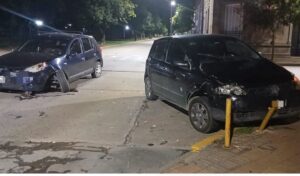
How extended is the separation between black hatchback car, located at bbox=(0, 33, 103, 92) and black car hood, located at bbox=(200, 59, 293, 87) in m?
4.80

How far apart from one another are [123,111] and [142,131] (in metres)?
1.69

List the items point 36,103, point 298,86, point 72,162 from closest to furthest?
1. point 72,162
2. point 298,86
3. point 36,103

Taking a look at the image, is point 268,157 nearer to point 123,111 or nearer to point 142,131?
point 142,131

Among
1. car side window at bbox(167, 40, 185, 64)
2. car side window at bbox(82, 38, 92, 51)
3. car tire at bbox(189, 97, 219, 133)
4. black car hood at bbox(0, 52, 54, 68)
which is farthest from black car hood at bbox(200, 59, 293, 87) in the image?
car side window at bbox(82, 38, 92, 51)

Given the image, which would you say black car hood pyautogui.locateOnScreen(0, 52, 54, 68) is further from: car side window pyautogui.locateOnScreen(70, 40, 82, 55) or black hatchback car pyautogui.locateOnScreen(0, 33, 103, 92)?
car side window pyautogui.locateOnScreen(70, 40, 82, 55)

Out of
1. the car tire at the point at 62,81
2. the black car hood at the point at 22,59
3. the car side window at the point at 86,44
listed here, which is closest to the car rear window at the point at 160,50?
the car tire at the point at 62,81

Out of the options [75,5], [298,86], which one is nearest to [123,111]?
[298,86]

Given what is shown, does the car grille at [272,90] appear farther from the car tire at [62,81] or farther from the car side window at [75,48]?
the car side window at [75,48]

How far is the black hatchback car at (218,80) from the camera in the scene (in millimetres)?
6536

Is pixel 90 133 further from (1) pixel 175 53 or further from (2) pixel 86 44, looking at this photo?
(2) pixel 86 44

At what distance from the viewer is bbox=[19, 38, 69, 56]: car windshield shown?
37.7 ft

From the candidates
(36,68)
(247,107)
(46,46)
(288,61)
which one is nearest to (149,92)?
(36,68)

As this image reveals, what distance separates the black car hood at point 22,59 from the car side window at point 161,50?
125 inches

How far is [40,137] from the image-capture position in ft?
21.8
